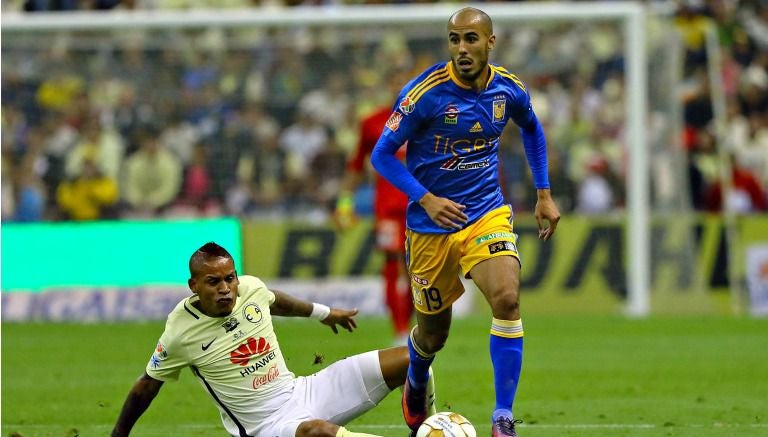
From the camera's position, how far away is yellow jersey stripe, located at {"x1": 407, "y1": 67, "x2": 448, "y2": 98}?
311 inches

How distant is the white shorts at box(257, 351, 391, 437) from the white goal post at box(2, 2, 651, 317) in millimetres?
11657

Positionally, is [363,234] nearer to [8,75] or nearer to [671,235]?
[671,235]

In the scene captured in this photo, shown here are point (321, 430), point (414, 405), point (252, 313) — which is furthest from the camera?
point (414, 405)

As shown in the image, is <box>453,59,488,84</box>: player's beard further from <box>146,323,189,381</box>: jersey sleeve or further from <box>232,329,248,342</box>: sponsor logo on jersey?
<box>146,323,189,381</box>: jersey sleeve

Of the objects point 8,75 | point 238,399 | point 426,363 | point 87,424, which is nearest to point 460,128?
point 426,363

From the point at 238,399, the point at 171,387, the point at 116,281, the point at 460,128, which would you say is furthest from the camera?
the point at 116,281

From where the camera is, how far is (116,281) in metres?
18.7

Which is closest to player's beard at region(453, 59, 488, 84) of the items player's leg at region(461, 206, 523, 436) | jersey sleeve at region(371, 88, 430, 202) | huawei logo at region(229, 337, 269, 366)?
jersey sleeve at region(371, 88, 430, 202)

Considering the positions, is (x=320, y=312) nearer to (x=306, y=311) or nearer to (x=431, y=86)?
(x=306, y=311)

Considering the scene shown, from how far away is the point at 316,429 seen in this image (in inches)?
273

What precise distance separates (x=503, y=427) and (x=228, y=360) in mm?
1547

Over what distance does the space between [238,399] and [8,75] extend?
1374 centimetres

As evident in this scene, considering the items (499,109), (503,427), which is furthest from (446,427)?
(499,109)

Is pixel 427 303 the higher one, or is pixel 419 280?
pixel 419 280
